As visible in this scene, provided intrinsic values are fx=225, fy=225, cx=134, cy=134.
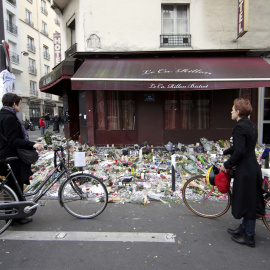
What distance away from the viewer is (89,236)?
3.15m

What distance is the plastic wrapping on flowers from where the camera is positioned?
15.8 ft

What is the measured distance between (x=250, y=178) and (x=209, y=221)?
1170 mm

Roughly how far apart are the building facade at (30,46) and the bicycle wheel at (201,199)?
28.2m

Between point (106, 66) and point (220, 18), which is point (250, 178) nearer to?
point (106, 66)

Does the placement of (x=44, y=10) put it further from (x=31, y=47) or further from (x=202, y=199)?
(x=202, y=199)

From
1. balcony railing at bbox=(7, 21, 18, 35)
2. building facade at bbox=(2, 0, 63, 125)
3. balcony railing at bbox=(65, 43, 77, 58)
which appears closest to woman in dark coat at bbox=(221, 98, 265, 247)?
balcony railing at bbox=(65, 43, 77, 58)

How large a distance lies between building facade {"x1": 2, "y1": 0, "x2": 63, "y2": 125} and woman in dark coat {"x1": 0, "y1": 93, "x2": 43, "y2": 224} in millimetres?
26922

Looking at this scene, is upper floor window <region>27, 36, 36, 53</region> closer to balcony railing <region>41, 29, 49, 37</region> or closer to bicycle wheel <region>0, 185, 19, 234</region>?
balcony railing <region>41, 29, 49, 37</region>

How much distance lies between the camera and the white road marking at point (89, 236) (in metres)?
3.07

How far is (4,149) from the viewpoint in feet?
10.9

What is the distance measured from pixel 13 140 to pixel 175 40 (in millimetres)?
7839

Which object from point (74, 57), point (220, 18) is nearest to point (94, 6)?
point (74, 57)

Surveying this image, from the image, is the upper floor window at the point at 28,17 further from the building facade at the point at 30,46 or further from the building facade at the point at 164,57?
the building facade at the point at 164,57

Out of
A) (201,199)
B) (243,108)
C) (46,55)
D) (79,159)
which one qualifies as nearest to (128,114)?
(79,159)
